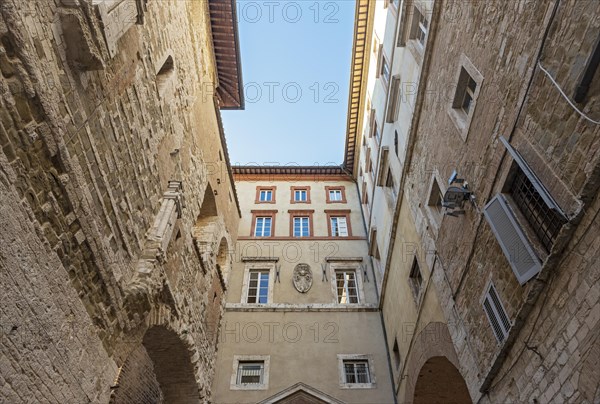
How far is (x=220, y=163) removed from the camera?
44.4 feet

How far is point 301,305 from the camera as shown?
13023mm

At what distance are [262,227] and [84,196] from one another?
12.0 metres

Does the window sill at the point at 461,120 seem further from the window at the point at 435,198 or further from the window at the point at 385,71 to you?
the window at the point at 385,71

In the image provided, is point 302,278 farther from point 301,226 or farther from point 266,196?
point 266,196

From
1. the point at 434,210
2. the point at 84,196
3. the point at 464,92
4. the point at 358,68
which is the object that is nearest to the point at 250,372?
the point at 434,210

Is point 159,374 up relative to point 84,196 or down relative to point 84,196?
up

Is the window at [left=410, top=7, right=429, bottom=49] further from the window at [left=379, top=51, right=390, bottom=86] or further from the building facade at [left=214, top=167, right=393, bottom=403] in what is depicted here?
the building facade at [left=214, top=167, right=393, bottom=403]

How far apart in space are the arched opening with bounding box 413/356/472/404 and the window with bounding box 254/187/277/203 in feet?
33.9

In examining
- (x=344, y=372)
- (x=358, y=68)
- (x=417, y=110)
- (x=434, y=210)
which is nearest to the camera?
(x=434, y=210)

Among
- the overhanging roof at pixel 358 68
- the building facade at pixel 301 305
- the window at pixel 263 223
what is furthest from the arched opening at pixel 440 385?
the overhanging roof at pixel 358 68

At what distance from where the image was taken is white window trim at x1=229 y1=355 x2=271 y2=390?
36.5 ft

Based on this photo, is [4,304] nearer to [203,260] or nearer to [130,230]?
[130,230]

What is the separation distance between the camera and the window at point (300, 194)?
1761cm

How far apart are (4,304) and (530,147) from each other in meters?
5.19
